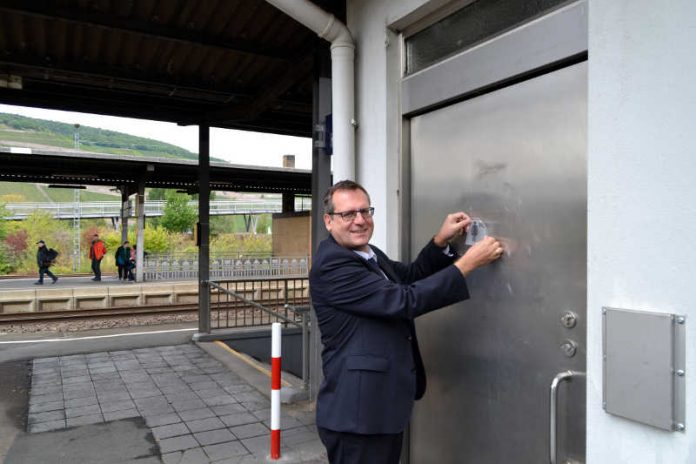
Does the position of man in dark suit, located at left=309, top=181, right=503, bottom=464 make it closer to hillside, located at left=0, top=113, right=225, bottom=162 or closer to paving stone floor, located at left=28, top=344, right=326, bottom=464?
paving stone floor, located at left=28, top=344, right=326, bottom=464

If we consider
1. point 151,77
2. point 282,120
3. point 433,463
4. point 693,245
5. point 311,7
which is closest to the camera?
point 693,245

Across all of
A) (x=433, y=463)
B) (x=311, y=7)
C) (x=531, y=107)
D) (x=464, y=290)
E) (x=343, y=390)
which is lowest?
(x=433, y=463)

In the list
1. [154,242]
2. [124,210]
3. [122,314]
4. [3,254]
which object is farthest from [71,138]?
[122,314]

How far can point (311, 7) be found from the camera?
3.17m

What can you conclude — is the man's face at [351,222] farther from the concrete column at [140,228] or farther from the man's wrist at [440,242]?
the concrete column at [140,228]

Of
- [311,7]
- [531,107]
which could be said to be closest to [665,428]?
[531,107]

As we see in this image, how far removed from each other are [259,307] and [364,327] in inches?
210

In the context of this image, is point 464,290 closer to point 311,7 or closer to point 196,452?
point 311,7

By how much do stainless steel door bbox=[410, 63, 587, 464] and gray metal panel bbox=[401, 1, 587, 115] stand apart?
3.0 inches

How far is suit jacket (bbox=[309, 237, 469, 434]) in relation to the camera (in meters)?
2.04

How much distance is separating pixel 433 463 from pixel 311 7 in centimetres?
272

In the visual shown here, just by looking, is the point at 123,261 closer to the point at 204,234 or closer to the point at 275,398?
the point at 204,234

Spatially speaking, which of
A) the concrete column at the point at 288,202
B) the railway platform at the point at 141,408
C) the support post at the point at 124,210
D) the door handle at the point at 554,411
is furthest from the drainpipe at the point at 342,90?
the concrete column at the point at 288,202

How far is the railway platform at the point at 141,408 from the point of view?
4145 millimetres
